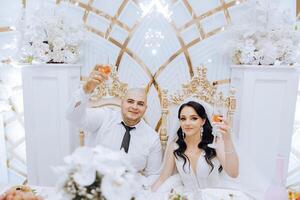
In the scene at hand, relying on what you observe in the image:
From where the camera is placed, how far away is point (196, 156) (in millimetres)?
2398

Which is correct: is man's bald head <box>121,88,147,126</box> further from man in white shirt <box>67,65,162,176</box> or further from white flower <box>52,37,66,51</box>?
white flower <box>52,37,66,51</box>

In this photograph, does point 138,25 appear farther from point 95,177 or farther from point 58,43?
point 95,177

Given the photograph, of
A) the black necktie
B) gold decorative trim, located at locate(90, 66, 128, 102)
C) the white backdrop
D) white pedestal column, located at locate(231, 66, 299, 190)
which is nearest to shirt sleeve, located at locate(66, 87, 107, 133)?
gold decorative trim, located at locate(90, 66, 128, 102)

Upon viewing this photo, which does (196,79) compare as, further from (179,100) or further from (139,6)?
(139,6)

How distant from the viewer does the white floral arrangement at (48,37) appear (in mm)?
2811

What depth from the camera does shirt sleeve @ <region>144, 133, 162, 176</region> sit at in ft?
8.85

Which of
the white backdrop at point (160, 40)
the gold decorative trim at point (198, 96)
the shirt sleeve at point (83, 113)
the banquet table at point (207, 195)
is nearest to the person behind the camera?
the banquet table at point (207, 195)

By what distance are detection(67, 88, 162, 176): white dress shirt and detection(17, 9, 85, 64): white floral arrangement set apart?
25.7 inches

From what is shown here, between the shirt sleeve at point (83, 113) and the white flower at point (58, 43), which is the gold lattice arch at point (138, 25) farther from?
the shirt sleeve at point (83, 113)

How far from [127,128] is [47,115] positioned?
91cm

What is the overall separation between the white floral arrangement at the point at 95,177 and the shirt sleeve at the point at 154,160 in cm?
158

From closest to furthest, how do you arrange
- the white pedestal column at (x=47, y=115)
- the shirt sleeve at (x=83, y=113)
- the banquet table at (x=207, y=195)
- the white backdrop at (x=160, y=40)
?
the banquet table at (x=207, y=195) < the shirt sleeve at (x=83, y=113) < the white pedestal column at (x=47, y=115) < the white backdrop at (x=160, y=40)

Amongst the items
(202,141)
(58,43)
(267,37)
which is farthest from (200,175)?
(58,43)

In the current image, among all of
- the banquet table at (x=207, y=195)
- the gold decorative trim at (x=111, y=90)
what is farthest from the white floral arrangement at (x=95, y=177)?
the gold decorative trim at (x=111, y=90)
